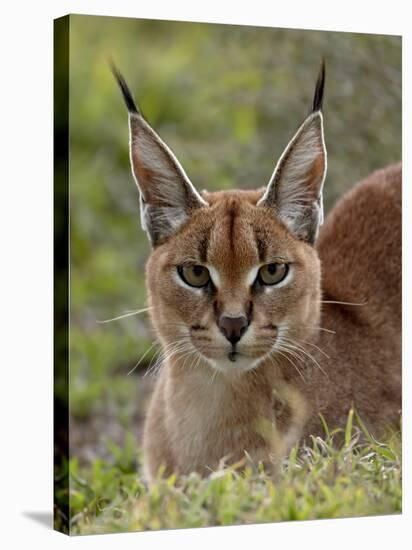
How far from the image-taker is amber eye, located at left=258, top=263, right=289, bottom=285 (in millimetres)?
6602

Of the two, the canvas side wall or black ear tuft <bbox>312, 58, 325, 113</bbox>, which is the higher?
black ear tuft <bbox>312, 58, 325, 113</bbox>

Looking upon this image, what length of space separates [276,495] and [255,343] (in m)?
0.83

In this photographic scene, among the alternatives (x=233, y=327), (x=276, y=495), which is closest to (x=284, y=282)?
(x=233, y=327)

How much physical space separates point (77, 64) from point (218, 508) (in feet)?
26.0

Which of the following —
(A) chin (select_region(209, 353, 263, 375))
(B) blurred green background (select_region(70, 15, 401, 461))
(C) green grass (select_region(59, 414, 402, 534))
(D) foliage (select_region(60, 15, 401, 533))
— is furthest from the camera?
(B) blurred green background (select_region(70, 15, 401, 461))

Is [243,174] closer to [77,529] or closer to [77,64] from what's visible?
[77,64]

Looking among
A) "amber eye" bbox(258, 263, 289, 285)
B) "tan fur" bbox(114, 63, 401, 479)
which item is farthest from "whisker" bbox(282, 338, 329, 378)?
"amber eye" bbox(258, 263, 289, 285)

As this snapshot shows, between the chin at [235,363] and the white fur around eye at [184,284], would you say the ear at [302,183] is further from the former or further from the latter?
the chin at [235,363]

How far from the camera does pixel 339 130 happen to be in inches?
401

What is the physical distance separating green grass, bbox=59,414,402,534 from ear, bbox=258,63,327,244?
3.87 ft

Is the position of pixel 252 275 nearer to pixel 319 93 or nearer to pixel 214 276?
pixel 214 276

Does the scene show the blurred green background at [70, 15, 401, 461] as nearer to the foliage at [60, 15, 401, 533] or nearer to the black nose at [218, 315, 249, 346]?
the foliage at [60, 15, 401, 533]

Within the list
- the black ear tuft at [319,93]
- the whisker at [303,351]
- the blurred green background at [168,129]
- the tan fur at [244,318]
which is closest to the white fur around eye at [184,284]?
the tan fur at [244,318]

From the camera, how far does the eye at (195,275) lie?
259 inches
